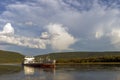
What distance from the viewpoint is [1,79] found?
70.7 m

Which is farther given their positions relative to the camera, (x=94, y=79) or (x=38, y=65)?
(x=38, y=65)

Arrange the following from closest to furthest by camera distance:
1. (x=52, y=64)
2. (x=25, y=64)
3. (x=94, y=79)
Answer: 1. (x=94, y=79)
2. (x=52, y=64)
3. (x=25, y=64)

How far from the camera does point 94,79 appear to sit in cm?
6912

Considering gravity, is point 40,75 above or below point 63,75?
above

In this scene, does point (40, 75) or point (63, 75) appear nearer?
point (63, 75)

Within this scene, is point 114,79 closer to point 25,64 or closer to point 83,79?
point 83,79

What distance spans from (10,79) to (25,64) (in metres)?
127

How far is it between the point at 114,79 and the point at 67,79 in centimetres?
1175

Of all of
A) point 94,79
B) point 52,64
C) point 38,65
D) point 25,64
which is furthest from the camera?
point 25,64

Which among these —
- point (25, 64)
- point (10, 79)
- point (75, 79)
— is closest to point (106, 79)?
point (75, 79)

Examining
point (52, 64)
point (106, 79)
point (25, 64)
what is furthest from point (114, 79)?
point (25, 64)

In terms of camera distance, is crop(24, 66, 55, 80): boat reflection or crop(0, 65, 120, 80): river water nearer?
crop(0, 65, 120, 80): river water

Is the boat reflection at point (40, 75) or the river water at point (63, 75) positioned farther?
the boat reflection at point (40, 75)

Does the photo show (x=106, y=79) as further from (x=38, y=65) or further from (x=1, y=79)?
(x=38, y=65)
